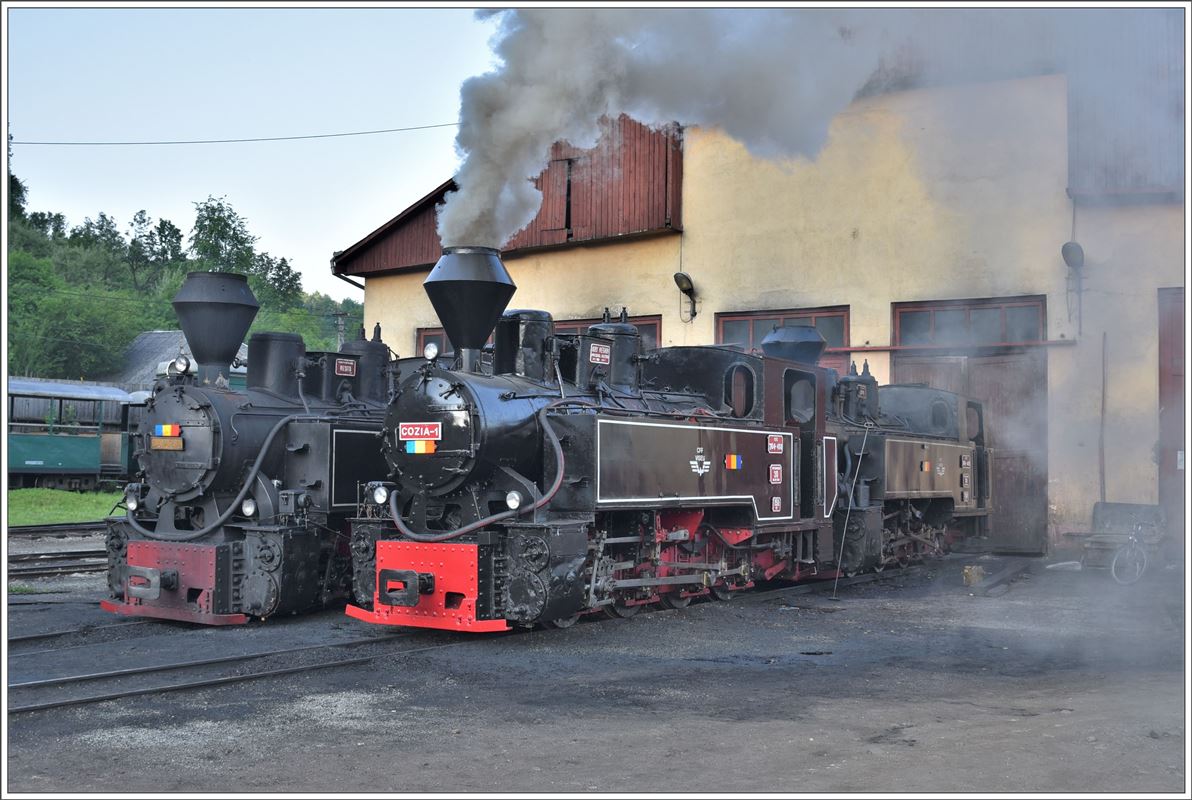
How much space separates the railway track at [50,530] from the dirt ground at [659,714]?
27.2 feet

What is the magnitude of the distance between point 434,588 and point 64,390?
24917 millimetres

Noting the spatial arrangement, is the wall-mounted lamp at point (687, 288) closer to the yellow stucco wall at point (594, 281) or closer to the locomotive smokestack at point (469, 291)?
the yellow stucco wall at point (594, 281)

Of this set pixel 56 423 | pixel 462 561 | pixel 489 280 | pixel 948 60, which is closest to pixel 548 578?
pixel 462 561

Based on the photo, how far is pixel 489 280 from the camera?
892 cm

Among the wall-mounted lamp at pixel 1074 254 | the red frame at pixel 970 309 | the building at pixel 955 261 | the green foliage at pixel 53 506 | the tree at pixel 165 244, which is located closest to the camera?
the building at pixel 955 261

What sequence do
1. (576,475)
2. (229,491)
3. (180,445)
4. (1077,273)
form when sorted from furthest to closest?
(1077,273) → (229,491) → (180,445) → (576,475)

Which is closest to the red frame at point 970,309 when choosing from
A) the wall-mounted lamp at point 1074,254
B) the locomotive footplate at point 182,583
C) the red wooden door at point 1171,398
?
the wall-mounted lamp at point 1074,254

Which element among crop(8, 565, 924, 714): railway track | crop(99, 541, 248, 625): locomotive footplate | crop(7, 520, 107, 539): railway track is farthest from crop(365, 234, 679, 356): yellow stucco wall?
crop(8, 565, 924, 714): railway track

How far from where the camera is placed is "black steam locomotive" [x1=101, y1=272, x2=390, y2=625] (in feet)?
32.8

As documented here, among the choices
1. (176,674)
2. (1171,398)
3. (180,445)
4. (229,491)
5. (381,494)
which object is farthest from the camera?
(1171,398)

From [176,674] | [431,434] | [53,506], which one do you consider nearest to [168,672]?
[176,674]

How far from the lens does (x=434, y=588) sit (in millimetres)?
8844

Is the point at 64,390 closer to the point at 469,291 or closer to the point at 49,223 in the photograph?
the point at 469,291

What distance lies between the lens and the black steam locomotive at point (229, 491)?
999 cm
